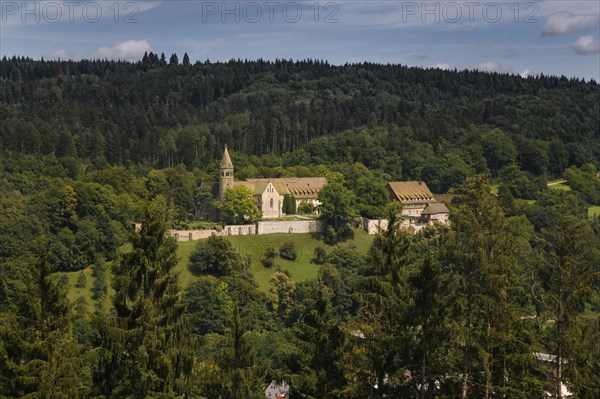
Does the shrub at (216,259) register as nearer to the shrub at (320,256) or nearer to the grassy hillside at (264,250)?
the grassy hillside at (264,250)

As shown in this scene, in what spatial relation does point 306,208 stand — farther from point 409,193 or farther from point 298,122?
point 298,122

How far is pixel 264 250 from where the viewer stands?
267ft

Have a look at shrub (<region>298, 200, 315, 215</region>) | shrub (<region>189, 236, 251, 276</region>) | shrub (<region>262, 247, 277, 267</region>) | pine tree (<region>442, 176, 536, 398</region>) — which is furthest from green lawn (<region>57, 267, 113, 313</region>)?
pine tree (<region>442, 176, 536, 398</region>)

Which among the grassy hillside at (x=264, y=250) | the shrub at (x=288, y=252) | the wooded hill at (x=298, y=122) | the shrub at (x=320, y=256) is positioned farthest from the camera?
the wooded hill at (x=298, y=122)

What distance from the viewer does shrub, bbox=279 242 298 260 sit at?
81188 mm

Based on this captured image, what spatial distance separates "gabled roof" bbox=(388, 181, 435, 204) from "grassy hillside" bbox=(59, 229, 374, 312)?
9.84 metres

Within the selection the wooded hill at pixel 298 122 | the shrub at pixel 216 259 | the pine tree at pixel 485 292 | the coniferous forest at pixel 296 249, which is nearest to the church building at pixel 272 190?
the coniferous forest at pixel 296 249

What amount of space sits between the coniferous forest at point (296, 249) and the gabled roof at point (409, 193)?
1.46 meters

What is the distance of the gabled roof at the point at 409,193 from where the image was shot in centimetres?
9719

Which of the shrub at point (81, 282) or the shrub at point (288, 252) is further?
the shrub at point (288, 252)

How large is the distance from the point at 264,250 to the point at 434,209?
21476 mm

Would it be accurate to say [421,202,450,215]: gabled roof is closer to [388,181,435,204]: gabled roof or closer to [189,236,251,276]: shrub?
[388,181,435,204]: gabled roof

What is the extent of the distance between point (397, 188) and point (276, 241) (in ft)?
66.2

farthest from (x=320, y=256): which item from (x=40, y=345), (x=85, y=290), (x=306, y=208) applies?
(x=40, y=345)
